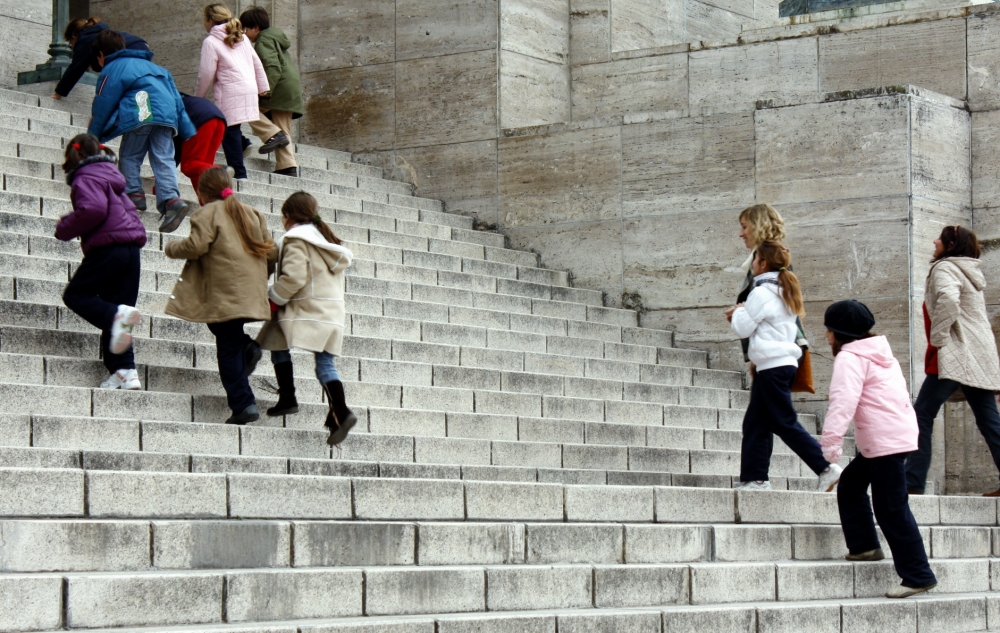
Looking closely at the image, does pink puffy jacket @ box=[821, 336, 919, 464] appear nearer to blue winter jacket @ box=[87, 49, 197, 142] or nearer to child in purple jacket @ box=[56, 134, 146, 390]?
child in purple jacket @ box=[56, 134, 146, 390]

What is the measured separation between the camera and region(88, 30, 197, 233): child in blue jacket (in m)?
10.2

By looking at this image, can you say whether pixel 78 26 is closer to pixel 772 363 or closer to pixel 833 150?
pixel 833 150

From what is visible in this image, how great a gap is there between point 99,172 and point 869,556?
456cm

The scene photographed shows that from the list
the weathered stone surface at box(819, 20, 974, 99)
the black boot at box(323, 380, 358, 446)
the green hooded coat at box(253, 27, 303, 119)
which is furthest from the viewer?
the green hooded coat at box(253, 27, 303, 119)

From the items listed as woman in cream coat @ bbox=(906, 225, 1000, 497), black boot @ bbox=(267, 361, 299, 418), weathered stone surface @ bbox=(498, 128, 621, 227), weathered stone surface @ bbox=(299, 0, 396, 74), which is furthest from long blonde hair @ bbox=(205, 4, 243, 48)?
woman in cream coat @ bbox=(906, 225, 1000, 497)

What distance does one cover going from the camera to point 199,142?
11.0 metres

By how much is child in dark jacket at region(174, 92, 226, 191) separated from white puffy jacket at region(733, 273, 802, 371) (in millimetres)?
4416

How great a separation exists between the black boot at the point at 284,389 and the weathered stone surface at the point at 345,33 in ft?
27.9

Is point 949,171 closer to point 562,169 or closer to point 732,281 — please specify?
point 732,281

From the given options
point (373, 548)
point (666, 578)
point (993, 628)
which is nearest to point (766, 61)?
point (993, 628)

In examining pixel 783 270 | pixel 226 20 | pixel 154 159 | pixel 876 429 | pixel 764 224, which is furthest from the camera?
pixel 226 20

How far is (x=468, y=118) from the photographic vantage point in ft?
49.9

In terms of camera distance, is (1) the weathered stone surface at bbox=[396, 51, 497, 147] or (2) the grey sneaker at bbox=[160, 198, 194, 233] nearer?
(2) the grey sneaker at bbox=[160, 198, 194, 233]

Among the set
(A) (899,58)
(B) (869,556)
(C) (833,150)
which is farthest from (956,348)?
(A) (899,58)
